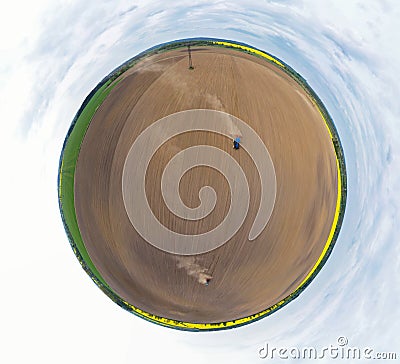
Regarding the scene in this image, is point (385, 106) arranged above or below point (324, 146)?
above

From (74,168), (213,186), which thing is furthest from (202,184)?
(74,168)

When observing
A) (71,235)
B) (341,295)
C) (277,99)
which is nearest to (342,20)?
(277,99)

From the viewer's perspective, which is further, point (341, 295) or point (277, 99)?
point (341, 295)

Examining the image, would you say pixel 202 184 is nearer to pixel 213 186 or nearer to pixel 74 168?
pixel 213 186

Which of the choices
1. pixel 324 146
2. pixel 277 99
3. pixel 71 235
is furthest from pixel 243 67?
pixel 71 235

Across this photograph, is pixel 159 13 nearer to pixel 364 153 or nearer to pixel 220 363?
pixel 364 153

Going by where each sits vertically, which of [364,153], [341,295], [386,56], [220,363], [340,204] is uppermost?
[386,56]
